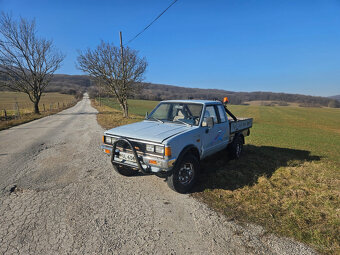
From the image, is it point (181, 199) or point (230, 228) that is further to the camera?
point (181, 199)

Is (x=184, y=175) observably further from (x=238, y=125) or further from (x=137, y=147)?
(x=238, y=125)

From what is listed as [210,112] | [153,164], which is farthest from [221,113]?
[153,164]

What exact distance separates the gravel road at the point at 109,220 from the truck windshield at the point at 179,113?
157 centimetres

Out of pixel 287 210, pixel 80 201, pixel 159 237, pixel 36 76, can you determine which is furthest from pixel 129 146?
pixel 36 76

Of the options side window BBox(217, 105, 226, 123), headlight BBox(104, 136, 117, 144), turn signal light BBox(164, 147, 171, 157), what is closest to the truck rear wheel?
turn signal light BBox(164, 147, 171, 157)

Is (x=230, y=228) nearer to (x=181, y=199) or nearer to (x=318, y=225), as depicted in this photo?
(x=181, y=199)

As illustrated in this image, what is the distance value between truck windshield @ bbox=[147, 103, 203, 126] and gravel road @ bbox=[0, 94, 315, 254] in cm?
157

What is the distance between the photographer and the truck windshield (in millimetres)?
4477

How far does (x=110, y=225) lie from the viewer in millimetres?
2801

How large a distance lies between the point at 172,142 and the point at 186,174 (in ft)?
3.21

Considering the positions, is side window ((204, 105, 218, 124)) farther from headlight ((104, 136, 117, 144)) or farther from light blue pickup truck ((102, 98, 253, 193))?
headlight ((104, 136, 117, 144))

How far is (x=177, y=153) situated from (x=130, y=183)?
1.57 m

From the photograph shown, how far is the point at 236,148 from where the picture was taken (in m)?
5.89

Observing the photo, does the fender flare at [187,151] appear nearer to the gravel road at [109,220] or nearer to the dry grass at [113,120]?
the gravel road at [109,220]
